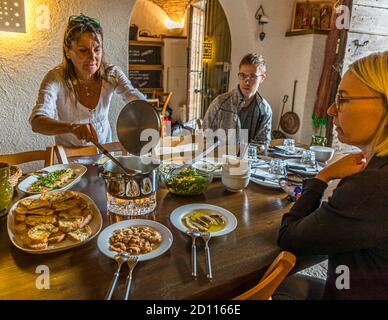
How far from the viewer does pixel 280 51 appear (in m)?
3.75

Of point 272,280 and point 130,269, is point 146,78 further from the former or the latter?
point 272,280

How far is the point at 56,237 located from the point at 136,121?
526 millimetres

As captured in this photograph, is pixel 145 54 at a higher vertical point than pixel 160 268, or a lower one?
higher

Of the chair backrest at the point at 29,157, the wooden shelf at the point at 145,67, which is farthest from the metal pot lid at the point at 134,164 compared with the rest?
the wooden shelf at the point at 145,67

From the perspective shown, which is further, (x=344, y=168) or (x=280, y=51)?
(x=280, y=51)

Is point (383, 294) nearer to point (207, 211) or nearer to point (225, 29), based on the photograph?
point (207, 211)

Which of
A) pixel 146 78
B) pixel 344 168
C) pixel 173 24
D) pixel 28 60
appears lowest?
pixel 344 168

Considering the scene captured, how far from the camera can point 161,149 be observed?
5.36ft

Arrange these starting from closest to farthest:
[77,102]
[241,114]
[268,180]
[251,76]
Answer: [268,180] → [77,102] → [251,76] → [241,114]

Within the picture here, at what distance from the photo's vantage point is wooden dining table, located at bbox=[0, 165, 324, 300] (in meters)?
0.69

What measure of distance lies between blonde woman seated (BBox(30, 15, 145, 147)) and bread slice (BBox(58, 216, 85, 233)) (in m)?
0.59

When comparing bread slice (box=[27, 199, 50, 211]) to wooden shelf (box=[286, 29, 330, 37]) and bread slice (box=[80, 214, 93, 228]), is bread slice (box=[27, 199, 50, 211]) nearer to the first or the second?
bread slice (box=[80, 214, 93, 228])

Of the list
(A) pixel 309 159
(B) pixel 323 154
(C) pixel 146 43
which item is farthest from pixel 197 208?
(C) pixel 146 43

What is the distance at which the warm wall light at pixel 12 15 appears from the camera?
2236 mm
